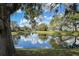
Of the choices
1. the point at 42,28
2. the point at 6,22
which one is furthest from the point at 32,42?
the point at 6,22

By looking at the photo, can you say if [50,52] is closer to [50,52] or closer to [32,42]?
[50,52]

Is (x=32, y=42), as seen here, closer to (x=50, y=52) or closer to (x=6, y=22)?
(x=50, y=52)

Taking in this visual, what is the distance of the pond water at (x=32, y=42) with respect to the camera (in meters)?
2.01

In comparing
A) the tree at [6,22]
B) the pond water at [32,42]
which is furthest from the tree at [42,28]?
the tree at [6,22]

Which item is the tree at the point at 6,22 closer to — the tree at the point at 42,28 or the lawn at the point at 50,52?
the lawn at the point at 50,52

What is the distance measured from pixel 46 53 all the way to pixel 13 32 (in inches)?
13.3

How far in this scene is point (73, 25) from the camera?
6.59ft

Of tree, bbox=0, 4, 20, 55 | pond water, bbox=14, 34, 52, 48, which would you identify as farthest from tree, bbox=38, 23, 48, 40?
tree, bbox=0, 4, 20, 55

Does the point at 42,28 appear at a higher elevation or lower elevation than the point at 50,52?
higher

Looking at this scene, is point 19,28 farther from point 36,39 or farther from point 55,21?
point 55,21

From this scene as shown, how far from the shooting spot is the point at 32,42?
201 centimetres

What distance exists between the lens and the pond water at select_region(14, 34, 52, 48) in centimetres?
201

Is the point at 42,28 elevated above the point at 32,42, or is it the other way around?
the point at 42,28

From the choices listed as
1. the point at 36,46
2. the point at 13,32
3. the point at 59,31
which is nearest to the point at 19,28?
the point at 13,32
